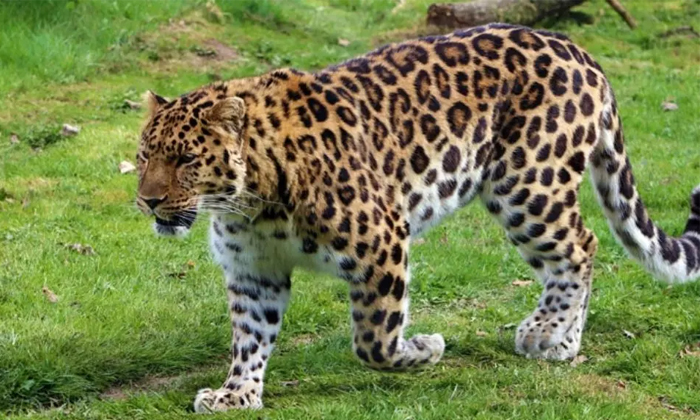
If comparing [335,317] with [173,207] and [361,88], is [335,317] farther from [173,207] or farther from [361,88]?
[173,207]

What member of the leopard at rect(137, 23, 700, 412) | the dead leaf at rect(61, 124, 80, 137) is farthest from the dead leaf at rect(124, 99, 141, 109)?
the leopard at rect(137, 23, 700, 412)

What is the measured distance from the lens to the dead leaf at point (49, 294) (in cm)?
878

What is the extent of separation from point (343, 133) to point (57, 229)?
173 inches

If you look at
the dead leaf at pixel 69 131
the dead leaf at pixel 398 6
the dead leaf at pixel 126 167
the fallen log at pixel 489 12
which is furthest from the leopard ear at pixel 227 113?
the dead leaf at pixel 398 6

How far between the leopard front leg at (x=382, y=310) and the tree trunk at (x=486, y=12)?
40.8ft

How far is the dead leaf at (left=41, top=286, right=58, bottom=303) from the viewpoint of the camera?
878 centimetres

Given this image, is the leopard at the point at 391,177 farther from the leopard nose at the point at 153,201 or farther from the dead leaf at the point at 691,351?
the dead leaf at the point at 691,351

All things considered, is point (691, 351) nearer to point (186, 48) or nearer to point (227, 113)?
point (227, 113)

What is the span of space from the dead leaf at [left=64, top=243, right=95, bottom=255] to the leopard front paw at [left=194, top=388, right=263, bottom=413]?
3.27 m

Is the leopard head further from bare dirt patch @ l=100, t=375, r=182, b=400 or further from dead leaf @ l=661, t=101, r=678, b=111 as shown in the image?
dead leaf @ l=661, t=101, r=678, b=111

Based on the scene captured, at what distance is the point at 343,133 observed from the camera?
23.2ft

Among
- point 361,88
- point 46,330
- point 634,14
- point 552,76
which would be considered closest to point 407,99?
point 361,88

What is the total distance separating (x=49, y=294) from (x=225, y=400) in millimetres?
2447

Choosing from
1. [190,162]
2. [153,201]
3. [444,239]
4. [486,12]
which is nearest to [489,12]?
[486,12]
